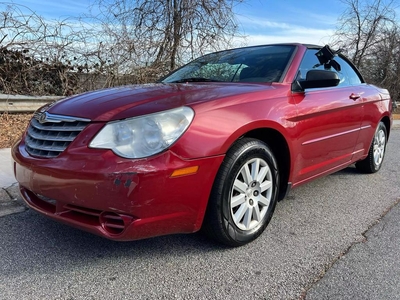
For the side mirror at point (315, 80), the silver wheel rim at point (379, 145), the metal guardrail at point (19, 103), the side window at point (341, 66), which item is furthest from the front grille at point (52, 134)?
the metal guardrail at point (19, 103)

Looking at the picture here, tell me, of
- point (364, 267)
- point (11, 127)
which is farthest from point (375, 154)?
point (11, 127)

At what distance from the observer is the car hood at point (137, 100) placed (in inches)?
91.7

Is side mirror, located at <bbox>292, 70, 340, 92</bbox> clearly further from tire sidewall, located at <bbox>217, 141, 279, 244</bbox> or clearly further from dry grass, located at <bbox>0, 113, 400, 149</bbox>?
dry grass, located at <bbox>0, 113, 400, 149</bbox>

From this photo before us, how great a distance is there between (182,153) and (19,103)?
549 centimetres

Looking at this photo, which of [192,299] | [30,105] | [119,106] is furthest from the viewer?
[30,105]

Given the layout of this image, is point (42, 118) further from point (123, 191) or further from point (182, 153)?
point (182, 153)

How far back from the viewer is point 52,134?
2.48 metres

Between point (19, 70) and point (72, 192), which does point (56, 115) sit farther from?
point (19, 70)

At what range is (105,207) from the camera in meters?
2.17

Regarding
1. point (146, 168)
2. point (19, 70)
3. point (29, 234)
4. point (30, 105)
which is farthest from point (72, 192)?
point (19, 70)

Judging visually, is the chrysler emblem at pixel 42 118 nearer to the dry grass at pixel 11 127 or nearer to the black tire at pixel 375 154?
the dry grass at pixel 11 127

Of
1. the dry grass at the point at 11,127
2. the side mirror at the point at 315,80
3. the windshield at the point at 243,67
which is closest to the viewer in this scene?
the side mirror at the point at 315,80

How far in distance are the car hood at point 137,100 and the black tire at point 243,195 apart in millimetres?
439

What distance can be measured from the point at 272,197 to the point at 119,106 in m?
1.39
